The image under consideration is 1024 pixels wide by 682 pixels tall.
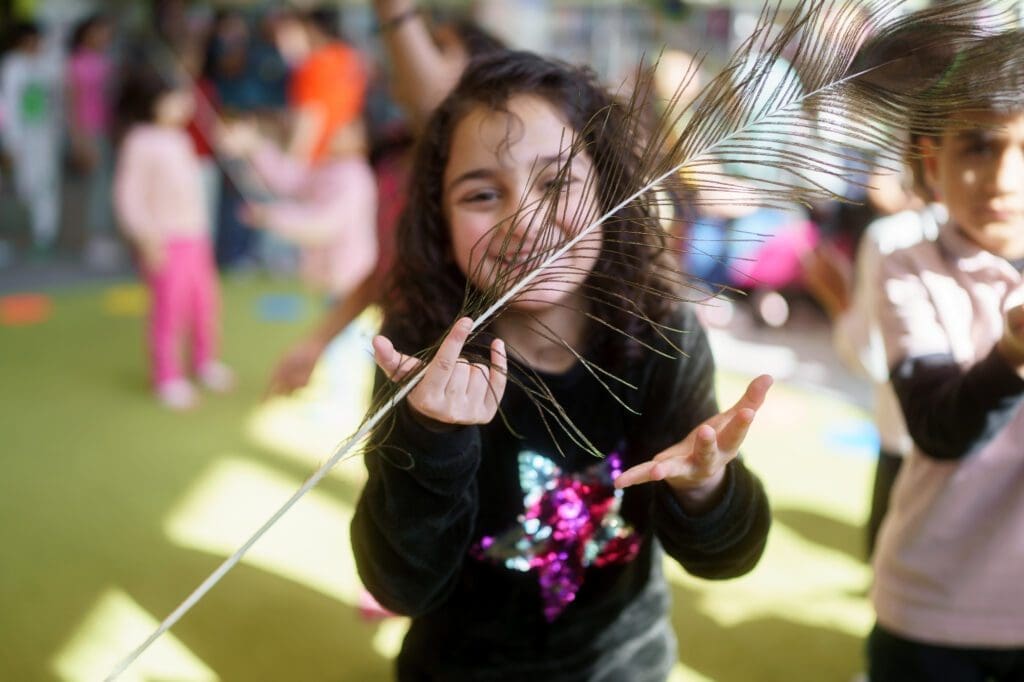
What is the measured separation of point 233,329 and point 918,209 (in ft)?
11.9

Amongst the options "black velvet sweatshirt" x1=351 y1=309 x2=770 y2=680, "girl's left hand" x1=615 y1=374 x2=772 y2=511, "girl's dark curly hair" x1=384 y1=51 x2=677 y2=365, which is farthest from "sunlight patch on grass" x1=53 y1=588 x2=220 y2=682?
"girl's left hand" x1=615 y1=374 x2=772 y2=511

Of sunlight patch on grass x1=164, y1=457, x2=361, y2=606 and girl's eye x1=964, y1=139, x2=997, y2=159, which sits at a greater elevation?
girl's eye x1=964, y1=139, x2=997, y2=159

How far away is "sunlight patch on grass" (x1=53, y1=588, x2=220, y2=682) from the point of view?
1.70m

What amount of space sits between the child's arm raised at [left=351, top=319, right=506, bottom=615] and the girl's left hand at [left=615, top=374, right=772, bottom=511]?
0.50 ft

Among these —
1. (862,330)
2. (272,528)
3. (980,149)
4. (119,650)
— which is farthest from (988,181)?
(272,528)

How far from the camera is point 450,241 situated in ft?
3.70

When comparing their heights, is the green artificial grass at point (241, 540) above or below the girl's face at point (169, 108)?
below

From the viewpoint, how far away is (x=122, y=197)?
11.8 feet

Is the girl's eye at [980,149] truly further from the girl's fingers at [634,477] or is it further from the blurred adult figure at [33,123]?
the blurred adult figure at [33,123]

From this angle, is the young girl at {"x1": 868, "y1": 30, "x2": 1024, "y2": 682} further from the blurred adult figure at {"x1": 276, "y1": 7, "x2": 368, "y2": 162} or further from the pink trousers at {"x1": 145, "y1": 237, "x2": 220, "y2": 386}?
the blurred adult figure at {"x1": 276, "y1": 7, "x2": 368, "y2": 162}

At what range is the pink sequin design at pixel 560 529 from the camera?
3.50ft

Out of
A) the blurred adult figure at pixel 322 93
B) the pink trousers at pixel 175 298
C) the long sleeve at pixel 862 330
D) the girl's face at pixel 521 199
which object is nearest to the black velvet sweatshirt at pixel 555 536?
the girl's face at pixel 521 199

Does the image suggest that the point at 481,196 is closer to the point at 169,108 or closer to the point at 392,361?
the point at 392,361

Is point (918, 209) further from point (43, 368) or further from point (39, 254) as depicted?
point (39, 254)
